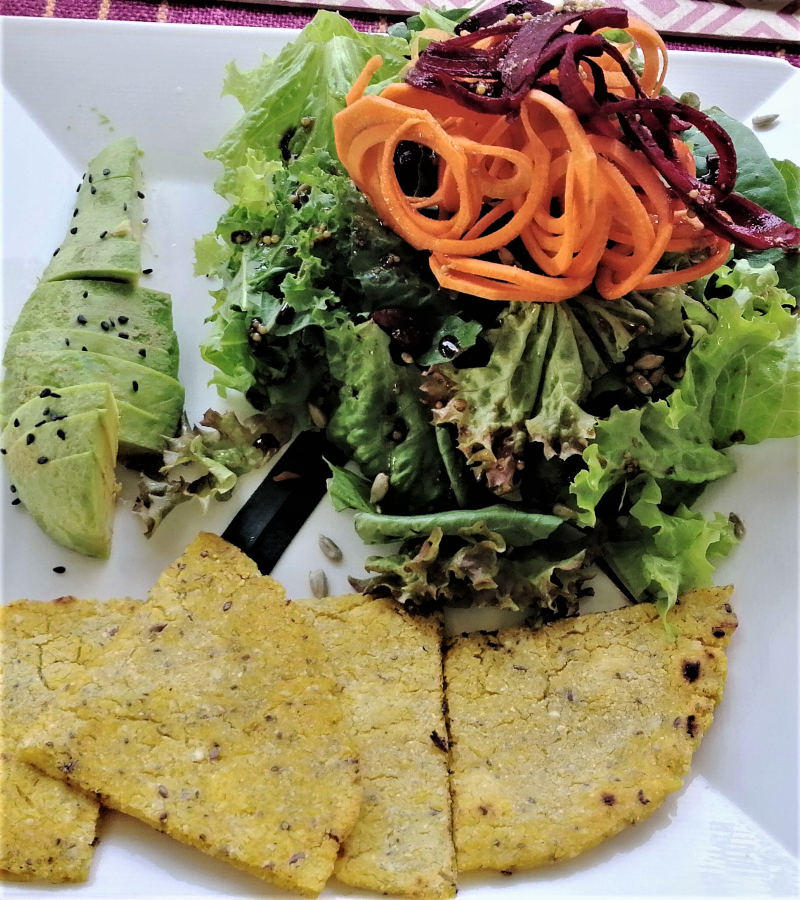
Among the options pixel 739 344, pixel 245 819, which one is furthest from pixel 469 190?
pixel 245 819

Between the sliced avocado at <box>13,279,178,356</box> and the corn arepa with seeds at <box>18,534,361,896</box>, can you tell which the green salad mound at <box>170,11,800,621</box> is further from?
the corn arepa with seeds at <box>18,534,361,896</box>

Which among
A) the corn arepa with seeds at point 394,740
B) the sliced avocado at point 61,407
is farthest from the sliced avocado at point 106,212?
the corn arepa with seeds at point 394,740

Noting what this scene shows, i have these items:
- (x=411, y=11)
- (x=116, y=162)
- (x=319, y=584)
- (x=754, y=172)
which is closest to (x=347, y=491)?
(x=319, y=584)

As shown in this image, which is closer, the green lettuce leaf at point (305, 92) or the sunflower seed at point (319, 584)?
the sunflower seed at point (319, 584)

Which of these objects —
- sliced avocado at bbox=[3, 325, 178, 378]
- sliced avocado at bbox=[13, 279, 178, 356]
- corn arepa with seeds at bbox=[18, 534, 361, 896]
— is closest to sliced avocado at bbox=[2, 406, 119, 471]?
sliced avocado at bbox=[3, 325, 178, 378]

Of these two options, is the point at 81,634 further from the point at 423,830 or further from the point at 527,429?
the point at 527,429

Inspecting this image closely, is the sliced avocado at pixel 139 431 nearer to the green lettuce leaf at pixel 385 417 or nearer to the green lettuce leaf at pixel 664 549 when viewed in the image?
the green lettuce leaf at pixel 385 417

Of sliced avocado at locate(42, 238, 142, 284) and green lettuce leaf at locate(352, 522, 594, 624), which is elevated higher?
sliced avocado at locate(42, 238, 142, 284)
